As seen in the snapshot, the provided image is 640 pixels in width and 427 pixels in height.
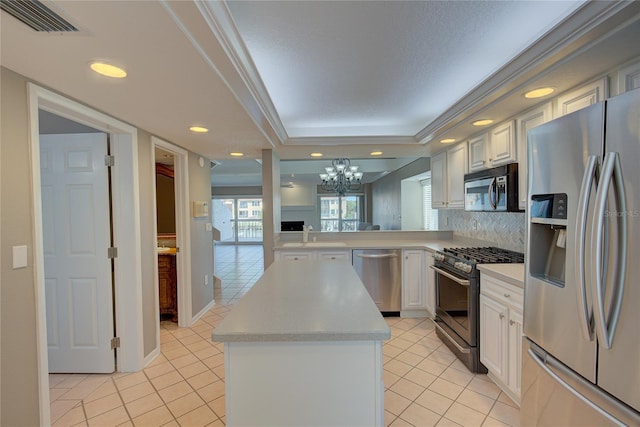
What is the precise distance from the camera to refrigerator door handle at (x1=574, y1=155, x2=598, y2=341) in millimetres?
1192

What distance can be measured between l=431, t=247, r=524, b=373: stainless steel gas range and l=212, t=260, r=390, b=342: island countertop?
3.56ft

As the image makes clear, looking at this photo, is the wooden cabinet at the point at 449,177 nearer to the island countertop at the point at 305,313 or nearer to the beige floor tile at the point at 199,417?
the island countertop at the point at 305,313

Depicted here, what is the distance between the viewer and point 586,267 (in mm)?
1191

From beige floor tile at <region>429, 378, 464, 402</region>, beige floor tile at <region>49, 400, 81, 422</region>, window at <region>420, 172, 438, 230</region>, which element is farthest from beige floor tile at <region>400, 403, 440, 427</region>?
window at <region>420, 172, 438, 230</region>

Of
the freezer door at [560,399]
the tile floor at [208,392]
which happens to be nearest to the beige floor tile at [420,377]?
the tile floor at [208,392]

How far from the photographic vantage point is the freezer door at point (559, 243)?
125 cm

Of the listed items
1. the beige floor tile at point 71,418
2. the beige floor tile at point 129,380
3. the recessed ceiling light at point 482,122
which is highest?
the recessed ceiling light at point 482,122

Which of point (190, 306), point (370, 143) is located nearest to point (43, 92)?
point (190, 306)

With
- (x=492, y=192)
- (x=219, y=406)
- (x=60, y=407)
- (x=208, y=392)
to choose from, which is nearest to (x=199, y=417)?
(x=219, y=406)

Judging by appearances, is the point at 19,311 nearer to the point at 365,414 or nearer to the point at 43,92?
the point at 43,92

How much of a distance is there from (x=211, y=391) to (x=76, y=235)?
168 cm

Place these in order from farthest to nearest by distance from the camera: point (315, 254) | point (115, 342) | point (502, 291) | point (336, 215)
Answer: point (336, 215), point (315, 254), point (115, 342), point (502, 291)

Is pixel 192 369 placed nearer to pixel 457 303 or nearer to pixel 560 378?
pixel 457 303

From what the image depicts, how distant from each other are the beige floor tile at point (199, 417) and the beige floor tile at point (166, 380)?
483 millimetres
